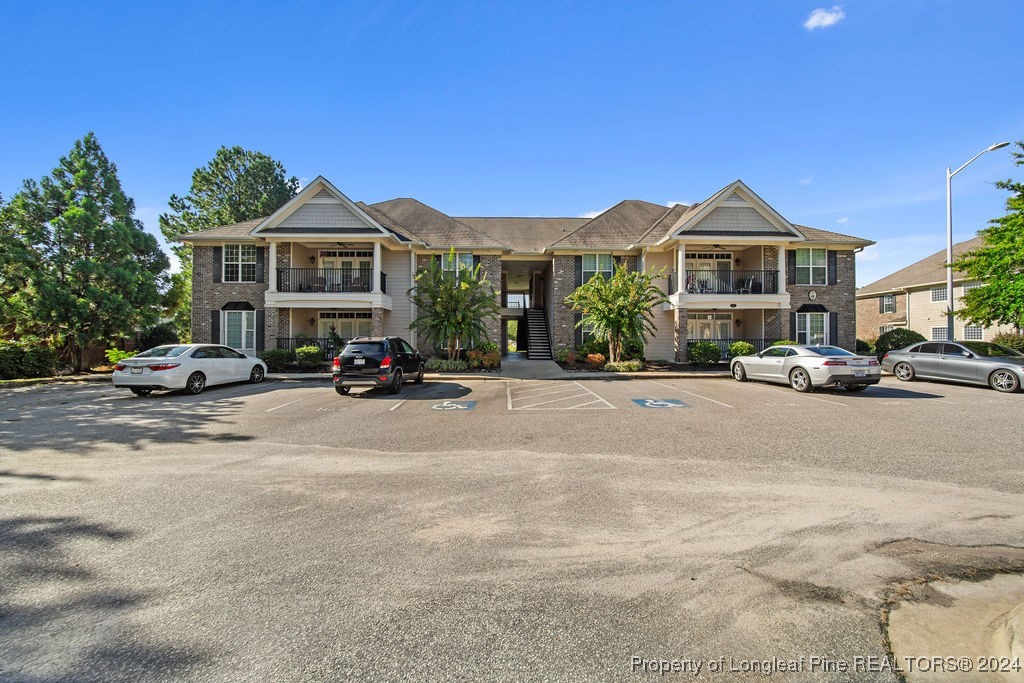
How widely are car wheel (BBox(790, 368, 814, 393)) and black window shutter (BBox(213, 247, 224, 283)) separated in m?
24.3

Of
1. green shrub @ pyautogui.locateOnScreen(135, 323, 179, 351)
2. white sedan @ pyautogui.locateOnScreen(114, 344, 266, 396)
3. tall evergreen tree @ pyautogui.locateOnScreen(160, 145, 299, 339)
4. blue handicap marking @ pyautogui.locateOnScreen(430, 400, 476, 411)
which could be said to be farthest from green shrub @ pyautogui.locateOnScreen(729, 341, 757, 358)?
tall evergreen tree @ pyautogui.locateOnScreen(160, 145, 299, 339)

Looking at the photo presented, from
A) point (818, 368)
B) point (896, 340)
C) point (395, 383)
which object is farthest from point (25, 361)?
point (896, 340)

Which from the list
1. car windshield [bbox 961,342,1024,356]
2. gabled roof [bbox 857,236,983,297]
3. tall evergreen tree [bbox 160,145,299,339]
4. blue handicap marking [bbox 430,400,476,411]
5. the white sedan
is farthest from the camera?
tall evergreen tree [bbox 160,145,299,339]

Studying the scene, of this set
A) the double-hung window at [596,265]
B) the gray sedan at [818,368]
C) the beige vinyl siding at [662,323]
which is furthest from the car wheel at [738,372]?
the double-hung window at [596,265]

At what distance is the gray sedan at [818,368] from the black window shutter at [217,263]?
2377 cm

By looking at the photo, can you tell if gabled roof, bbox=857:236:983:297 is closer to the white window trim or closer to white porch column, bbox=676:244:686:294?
the white window trim

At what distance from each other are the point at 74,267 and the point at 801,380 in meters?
28.4

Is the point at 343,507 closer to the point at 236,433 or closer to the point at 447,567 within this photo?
the point at 447,567

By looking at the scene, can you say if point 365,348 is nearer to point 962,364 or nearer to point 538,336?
point 538,336

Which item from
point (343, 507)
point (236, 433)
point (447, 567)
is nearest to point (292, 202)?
point (236, 433)

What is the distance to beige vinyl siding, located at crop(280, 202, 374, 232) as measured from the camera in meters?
21.8

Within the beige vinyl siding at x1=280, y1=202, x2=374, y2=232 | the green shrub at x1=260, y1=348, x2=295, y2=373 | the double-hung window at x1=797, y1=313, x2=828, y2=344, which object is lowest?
the green shrub at x1=260, y1=348, x2=295, y2=373

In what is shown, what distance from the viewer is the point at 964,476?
5.68 m

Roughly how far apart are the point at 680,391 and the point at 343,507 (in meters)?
11.3
